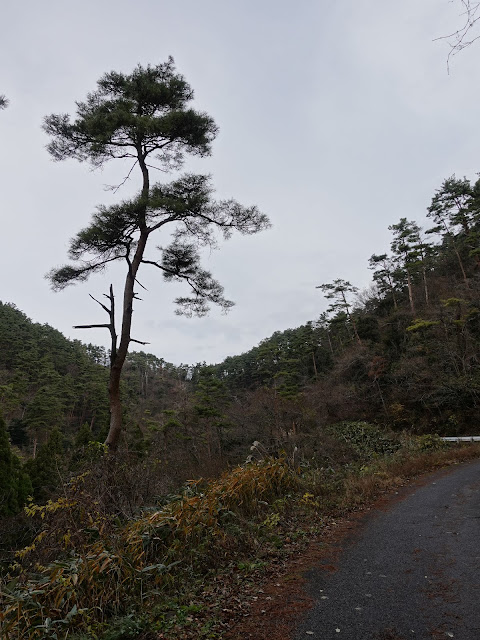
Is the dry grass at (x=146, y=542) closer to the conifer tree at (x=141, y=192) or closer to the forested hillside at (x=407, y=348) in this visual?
the conifer tree at (x=141, y=192)

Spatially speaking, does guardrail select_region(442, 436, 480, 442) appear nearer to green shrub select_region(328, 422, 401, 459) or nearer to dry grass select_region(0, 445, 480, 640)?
green shrub select_region(328, 422, 401, 459)

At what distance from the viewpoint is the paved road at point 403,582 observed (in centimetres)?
305

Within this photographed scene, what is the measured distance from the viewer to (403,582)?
152 inches

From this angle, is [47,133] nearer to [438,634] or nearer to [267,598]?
[267,598]

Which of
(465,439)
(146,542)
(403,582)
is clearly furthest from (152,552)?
(465,439)

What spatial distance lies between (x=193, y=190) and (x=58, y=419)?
32975mm

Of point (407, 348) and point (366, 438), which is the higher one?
point (407, 348)

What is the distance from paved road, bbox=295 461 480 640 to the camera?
120 inches

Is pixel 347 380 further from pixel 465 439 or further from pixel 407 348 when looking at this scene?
pixel 465 439

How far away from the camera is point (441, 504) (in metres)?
7.02

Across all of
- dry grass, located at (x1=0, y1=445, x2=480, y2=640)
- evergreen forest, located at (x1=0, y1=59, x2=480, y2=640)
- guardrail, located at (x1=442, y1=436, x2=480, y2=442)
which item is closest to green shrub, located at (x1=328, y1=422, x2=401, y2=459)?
evergreen forest, located at (x1=0, y1=59, x2=480, y2=640)

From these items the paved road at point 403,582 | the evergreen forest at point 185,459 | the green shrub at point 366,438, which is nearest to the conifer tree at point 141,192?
the evergreen forest at point 185,459

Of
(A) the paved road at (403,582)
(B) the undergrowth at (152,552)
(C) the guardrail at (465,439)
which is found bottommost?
(C) the guardrail at (465,439)

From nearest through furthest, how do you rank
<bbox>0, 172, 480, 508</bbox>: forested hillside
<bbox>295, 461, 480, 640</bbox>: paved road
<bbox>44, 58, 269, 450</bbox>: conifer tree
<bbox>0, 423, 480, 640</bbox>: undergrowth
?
1. <bbox>295, 461, 480, 640</bbox>: paved road
2. <bbox>0, 423, 480, 640</bbox>: undergrowth
3. <bbox>44, 58, 269, 450</bbox>: conifer tree
4. <bbox>0, 172, 480, 508</bbox>: forested hillside
